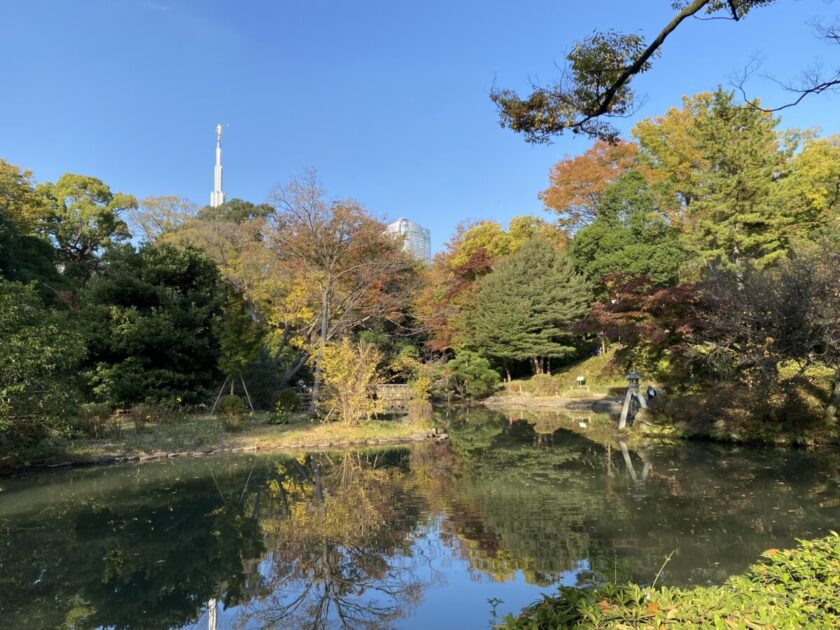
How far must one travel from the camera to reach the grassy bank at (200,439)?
9.77 m

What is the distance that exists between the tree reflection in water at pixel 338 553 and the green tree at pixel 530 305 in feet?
52.2

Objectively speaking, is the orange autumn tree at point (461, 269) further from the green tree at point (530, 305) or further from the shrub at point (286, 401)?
the shrub at point (286, 401)

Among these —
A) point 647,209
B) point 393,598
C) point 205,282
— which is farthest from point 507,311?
point 393,598

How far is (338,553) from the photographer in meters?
5.20

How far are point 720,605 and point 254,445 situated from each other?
10.2m

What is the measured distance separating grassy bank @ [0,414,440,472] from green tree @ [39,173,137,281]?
60.6 ft

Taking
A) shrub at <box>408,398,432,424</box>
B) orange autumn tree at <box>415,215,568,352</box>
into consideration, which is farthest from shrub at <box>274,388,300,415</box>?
orange autumn tree at <box>415,215,568,352</box>

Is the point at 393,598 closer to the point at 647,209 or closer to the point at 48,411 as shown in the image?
the point at 48,411

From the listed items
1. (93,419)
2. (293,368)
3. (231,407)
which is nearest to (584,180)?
(293,368)

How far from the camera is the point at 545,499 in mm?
7047

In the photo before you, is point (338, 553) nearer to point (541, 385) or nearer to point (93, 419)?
point (93, 419)

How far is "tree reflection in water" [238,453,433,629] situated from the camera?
4109mm

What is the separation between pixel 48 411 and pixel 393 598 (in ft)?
22.7

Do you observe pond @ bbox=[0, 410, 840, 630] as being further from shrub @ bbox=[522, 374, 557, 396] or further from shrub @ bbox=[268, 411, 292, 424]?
shrub @ bbox=[522, 374, 557, 396]
